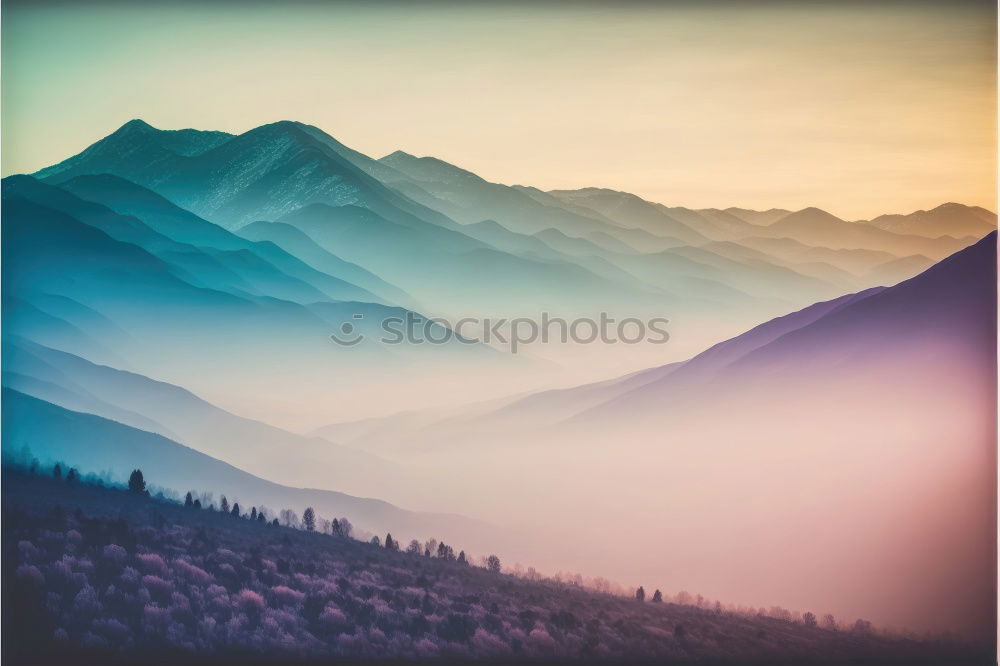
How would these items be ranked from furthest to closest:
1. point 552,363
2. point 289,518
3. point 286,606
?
point 552,363
point 289,518
point 286,606

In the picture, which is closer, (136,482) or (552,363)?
(136,482)

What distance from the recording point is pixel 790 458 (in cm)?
488

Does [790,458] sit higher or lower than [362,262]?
lower

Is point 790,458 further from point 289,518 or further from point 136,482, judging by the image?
point 136,482

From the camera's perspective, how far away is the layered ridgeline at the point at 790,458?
485cm

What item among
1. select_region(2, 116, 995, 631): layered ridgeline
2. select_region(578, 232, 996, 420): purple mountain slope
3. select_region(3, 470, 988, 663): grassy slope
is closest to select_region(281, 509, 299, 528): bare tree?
select_region(3, 470, 988, 663): grassy slope

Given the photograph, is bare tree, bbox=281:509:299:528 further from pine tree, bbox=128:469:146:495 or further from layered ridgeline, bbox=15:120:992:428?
pine tree, bbox=128:469:146:495

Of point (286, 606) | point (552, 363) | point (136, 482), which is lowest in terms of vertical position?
point (286, 606)

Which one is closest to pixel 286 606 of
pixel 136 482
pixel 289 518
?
pixel 289 518

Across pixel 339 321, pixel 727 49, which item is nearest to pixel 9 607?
pixel 339 321

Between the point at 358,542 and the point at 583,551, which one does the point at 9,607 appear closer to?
the point at 358,542

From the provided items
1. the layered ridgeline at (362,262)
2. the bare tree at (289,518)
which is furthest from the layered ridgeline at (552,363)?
the bare tree at (289,518)

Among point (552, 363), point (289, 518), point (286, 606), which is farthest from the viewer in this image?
point (552, 363)

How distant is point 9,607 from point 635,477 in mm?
3192
